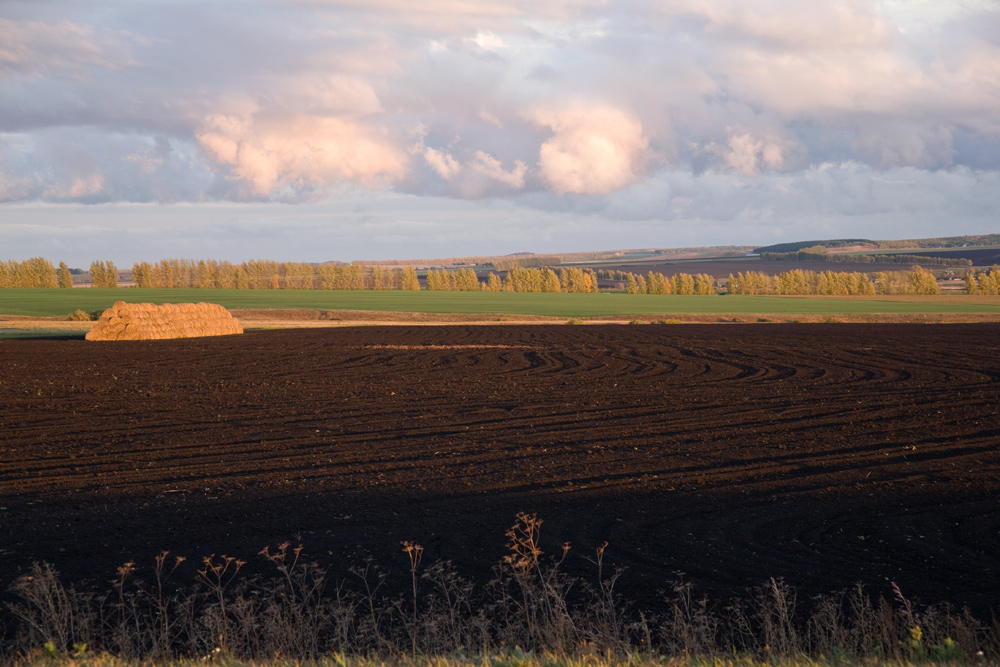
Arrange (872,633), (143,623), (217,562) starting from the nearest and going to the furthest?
1. (872,633)
2. (143,623)
3. (217,562)

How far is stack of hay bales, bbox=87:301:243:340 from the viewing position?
124ft

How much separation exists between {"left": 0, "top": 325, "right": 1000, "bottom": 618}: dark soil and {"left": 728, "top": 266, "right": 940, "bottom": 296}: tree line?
320ft

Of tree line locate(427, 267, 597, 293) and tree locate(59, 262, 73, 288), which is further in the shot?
tree line locate(427, 267, 597, 293)

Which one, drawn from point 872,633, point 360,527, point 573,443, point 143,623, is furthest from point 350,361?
point 872,633

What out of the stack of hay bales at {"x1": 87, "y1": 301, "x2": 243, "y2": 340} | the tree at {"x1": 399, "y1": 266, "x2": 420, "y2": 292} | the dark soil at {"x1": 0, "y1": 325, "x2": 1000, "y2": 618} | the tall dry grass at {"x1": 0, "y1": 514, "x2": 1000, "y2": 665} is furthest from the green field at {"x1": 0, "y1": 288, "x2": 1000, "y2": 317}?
the tall dry grass at {"x1": 0, "y1": 514, "x2": 1000, "y2": 665}

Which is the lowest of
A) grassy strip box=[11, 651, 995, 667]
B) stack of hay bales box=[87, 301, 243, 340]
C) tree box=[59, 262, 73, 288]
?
grassy strip box=[11, 651, 995, 667]

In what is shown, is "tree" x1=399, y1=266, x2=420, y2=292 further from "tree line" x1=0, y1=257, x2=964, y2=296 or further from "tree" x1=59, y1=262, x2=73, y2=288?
"tree" x1=59, y1=262, x2=73, y2=288

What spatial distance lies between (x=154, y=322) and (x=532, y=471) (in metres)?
32.5

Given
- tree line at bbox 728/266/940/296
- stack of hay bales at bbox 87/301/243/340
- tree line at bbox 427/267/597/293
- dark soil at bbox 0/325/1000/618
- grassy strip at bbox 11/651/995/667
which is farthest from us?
tree line at bbox 427/267/597/293

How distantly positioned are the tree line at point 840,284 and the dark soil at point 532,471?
97.6 meters

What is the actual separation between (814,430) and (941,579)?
23.4 ft

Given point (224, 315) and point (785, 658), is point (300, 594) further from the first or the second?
point (224, 315)

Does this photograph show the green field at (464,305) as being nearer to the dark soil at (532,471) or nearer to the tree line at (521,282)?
the tree line at (521,282)

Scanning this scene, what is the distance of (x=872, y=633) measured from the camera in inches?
237
